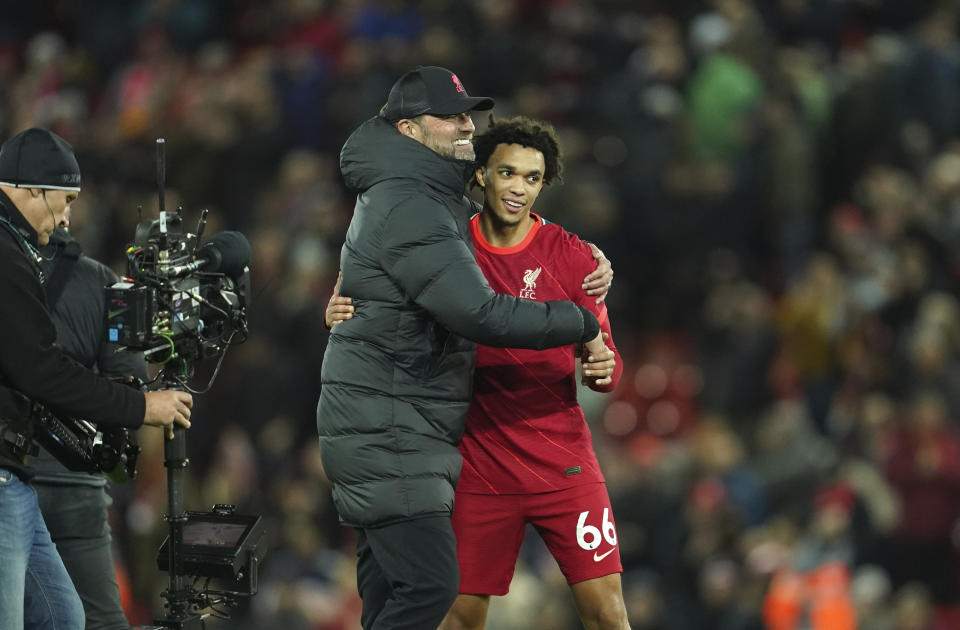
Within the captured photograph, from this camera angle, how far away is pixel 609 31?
11.2 m

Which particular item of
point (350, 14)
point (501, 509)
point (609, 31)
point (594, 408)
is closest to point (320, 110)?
point (350, 14)

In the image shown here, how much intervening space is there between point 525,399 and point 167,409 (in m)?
1.17

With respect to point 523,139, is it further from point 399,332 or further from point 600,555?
point 600,555

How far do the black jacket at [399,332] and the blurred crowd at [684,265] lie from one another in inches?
137

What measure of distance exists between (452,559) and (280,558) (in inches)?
195

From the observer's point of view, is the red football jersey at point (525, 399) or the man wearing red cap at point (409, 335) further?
the red football jersey at point (525, 399)

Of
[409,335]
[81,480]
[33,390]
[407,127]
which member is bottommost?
[81,480]

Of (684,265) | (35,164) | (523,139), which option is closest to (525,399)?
(523,139)

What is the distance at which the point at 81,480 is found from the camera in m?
5.23

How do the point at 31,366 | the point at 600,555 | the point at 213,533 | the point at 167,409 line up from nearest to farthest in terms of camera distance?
1. the point at 31,366
2. the point at 167,409
3. the point at 213,533
4. the point at 600,555

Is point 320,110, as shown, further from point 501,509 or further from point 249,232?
point 501,509

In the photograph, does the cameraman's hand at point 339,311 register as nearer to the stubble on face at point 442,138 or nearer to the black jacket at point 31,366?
the stubble on face at point 442,138

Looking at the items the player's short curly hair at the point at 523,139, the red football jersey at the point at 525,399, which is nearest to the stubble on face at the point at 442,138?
the player's short curly hair at the point at 523,139

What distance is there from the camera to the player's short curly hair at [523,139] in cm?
527
